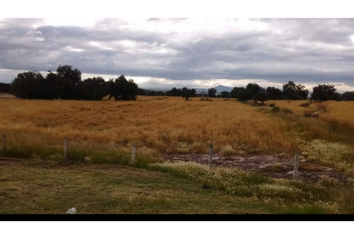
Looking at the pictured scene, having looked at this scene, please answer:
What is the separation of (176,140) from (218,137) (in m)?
2.87

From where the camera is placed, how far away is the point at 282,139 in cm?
2080

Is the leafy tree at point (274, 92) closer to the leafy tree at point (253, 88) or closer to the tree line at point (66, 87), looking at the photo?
the leafy tree at point (253, 88)

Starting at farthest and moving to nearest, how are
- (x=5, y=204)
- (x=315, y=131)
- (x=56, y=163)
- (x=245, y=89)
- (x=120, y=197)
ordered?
(x=245, y=89) < (x=315, y=131) < (x=56, y=163) < (x=120, y=197) < (x=5, y=204)

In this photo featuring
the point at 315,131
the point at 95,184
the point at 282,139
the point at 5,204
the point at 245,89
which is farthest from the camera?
the point at 245,89

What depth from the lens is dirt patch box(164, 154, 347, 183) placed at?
42.0ft

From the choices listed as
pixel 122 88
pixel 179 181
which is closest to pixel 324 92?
pixel 122 88

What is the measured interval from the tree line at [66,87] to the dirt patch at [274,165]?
7216cm

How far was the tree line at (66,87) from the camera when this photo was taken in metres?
79.6

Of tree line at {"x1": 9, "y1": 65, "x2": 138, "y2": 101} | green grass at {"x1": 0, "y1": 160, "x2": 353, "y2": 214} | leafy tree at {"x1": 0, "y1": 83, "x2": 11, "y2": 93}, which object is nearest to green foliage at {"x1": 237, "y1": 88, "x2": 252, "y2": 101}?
tree line at {"x1": 9, "y1": 65, "x2": 138, "y2": 101}

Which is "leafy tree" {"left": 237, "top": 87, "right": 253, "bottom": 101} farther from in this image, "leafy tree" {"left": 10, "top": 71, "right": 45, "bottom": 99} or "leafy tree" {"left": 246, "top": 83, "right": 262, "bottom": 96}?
"leafy tree" {"left": 10, "top": 71, "right": 45, "bottom": 99}

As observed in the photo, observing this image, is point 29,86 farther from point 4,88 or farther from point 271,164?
point 271,164

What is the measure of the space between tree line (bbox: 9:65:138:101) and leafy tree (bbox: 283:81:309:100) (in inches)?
2153
